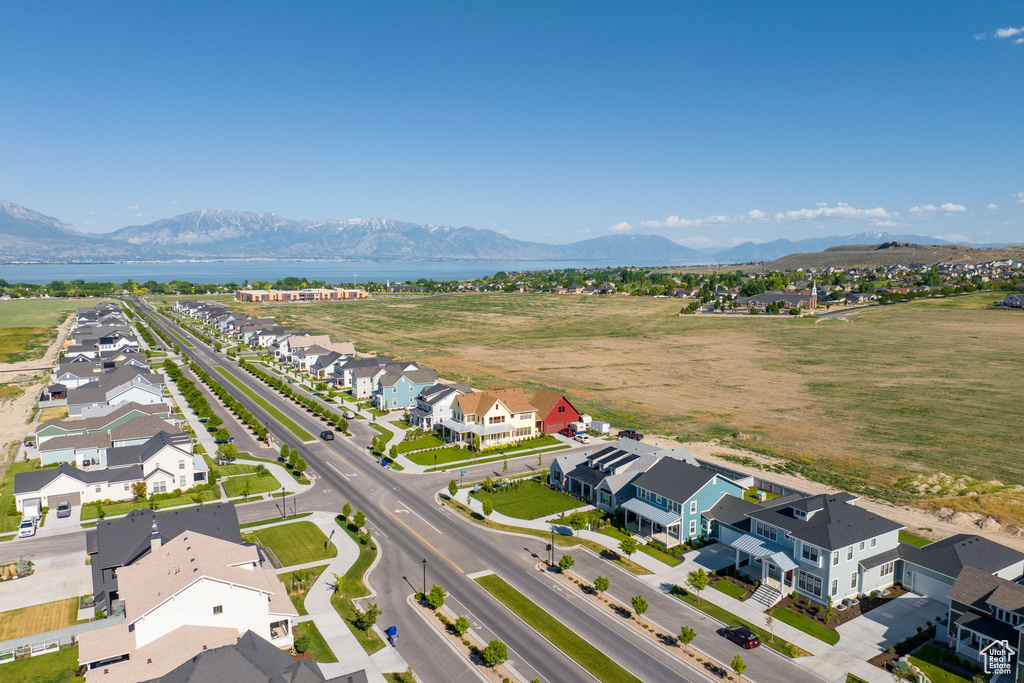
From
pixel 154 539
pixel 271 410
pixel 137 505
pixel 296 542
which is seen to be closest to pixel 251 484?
pixel 137 505

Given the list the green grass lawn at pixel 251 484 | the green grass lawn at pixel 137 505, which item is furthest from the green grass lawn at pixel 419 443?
the green grass lawn at pixel 137 505

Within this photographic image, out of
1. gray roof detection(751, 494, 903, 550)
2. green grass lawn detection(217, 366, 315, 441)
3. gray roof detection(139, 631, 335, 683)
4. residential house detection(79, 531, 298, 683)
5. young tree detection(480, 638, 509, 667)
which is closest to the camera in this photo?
gray roof detection(139, 631, 335, 683)

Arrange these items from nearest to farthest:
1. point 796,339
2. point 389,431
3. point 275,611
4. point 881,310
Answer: point 275,611 → point 389,431 → point 796,339 → point 881,310

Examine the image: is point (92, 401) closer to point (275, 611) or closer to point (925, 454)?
point (275, 611)

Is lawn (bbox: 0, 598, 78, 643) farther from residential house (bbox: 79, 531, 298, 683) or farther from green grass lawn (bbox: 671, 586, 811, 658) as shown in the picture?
green grass lawn (bbox: 671, 586, 811, 658)

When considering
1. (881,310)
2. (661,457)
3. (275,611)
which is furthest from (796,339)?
(275,611)

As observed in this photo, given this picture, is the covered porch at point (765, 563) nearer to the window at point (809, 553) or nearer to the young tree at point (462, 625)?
the window at point (809, 553)

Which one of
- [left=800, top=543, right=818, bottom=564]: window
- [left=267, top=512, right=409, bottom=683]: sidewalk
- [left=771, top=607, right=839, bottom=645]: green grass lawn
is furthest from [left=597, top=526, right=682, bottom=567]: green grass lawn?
[left=267, top=512, right=409, bottom=683]: sidewalk
